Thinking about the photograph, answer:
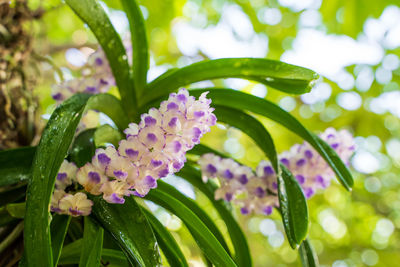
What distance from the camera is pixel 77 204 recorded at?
58cm

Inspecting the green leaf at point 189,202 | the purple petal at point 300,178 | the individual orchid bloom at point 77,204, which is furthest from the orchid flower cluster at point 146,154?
the purple petal at point 300,178

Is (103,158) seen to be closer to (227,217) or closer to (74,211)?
(74,211)

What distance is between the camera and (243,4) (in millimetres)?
1805

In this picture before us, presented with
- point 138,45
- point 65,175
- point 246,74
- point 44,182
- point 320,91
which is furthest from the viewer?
point 320,91

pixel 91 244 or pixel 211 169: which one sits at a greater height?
pixel 211 169

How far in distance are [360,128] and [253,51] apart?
2.20ft

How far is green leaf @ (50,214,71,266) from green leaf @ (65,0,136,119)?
252 mm

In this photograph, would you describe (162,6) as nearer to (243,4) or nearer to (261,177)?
(243,4)

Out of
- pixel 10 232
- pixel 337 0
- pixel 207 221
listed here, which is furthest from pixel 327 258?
pixel 10 232

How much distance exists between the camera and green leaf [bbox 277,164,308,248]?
24.8 inches

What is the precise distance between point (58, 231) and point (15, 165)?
140mm

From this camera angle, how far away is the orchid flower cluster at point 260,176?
81cm

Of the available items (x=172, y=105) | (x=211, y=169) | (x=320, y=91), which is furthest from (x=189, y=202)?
(x=320, y=91)

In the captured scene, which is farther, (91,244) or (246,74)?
(246,74)
